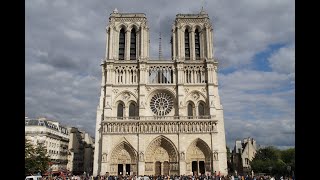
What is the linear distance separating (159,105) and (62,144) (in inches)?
893

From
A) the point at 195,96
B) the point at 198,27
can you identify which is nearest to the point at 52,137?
the point at 195,96

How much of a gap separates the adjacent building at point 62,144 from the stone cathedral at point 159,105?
39.5ft

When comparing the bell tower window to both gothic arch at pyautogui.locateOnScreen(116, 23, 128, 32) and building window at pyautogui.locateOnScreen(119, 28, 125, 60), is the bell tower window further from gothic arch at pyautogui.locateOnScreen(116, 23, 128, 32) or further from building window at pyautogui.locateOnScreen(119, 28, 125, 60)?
gothic arch at pyautogui.locateOnScreen(116, 23, 128, 32)

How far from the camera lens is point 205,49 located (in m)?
46.5

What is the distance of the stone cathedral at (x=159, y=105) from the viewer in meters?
41.8

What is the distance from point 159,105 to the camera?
4506cm

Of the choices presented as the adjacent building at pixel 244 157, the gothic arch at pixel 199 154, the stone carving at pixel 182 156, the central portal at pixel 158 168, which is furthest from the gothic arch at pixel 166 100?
the adjacent building at pixel 244 157

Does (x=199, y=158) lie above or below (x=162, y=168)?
above

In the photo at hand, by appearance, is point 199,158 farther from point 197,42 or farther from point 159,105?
point 197,42

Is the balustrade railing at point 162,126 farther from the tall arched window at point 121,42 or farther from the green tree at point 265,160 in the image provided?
the green tree at point 265,160

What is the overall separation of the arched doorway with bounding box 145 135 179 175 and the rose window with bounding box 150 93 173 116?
407 centimetres
